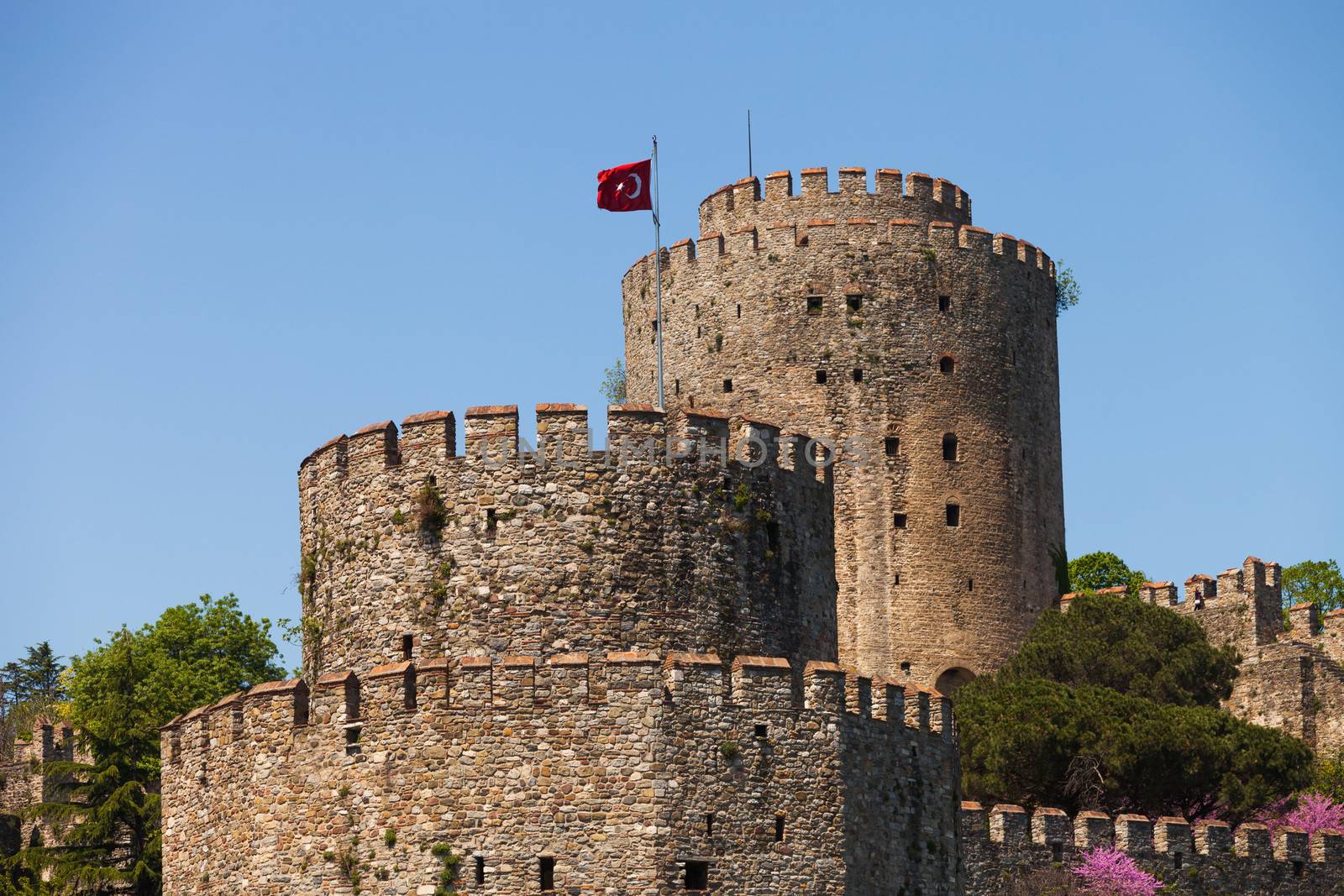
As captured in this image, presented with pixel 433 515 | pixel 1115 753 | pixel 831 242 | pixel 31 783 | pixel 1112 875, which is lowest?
pixel 1112 875

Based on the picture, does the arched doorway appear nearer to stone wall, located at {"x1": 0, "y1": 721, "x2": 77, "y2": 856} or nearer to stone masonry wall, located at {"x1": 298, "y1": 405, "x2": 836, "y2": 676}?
stone wall, located at {"x1": 0, "y1": 721, "x2": 77, "y2": 856}

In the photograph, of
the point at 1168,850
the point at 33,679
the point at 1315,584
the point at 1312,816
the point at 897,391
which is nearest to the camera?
the point at 1168,850

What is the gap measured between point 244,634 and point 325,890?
4017cm

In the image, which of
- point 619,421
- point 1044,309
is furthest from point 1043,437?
point 619,421

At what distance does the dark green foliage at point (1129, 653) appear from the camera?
65500 millimetres

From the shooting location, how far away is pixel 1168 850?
5078cm

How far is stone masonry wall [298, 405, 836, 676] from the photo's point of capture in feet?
130

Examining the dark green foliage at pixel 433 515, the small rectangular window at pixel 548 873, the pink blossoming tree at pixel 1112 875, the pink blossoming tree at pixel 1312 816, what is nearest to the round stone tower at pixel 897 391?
the pink blossoming tree at pixel 1312 816

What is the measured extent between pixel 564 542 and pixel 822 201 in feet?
112

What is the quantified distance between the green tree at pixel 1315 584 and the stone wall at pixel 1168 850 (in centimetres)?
4093

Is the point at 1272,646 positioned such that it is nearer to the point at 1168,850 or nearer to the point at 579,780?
the point at 1168,850

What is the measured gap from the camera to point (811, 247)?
7062 cm

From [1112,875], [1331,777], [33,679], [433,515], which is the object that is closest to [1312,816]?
[1331,777]

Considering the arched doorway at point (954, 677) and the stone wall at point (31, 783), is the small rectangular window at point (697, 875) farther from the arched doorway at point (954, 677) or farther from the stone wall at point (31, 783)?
the stone wall at point (31, 783)
